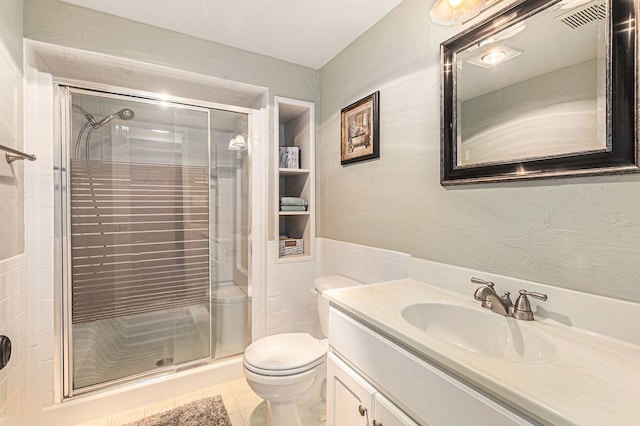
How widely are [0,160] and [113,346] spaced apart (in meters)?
1.21

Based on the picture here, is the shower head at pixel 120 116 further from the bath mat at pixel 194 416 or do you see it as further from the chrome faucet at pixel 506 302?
the chrome faucet at pixel 506 302

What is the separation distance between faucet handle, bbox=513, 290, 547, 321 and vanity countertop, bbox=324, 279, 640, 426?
0.09ft

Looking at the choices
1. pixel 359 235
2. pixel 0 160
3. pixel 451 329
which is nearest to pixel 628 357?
pixel 451 329

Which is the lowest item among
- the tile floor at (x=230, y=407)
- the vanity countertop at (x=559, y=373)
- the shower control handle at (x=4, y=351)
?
the tile floor at (x=230, y=407)

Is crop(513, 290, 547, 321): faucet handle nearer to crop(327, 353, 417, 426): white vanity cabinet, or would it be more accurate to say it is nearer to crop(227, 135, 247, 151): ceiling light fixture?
crop(327, 353, 417, 426): white vanity cabinet

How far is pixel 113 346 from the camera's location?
179 cm

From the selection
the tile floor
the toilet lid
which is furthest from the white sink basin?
the tile floor

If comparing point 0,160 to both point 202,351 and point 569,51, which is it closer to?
point 202,351

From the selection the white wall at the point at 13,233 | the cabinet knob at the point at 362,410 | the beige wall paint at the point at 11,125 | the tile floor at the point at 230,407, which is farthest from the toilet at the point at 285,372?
the beige wall paint at the point at 11,125

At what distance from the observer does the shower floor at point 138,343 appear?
1.72 metres

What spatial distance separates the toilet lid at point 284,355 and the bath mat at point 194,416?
480 millimetres

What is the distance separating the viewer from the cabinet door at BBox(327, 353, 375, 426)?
37.9 inches

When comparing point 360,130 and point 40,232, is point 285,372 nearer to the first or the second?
point 360,130

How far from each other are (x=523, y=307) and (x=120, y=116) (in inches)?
90.4
